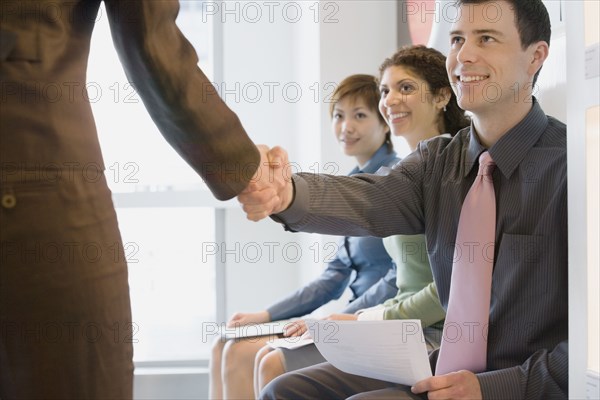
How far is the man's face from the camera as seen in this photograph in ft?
5.86

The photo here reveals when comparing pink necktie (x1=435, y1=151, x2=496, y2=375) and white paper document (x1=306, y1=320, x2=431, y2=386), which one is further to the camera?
pink necktie (x1=435, y1=151, x2=496, y2=375)

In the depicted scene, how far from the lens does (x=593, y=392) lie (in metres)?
1.37

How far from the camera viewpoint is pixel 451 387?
156cm

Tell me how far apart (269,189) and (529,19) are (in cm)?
75

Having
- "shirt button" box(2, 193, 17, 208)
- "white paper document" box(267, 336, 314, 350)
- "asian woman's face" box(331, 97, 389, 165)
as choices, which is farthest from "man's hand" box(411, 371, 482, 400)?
"asian woman's face" box(331, 97, 389, 165)

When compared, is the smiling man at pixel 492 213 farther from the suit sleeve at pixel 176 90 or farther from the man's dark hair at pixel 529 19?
the suit sleeve at pixel 176 90

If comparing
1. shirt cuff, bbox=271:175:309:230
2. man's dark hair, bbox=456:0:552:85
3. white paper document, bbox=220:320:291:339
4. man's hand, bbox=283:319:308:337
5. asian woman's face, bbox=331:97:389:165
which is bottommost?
white paper document, bbox=220:320:291:339

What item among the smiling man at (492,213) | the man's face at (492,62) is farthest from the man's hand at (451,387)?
the man's face at (492,62)

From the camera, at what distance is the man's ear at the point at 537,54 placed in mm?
1862

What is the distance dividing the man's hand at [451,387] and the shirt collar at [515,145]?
43cm

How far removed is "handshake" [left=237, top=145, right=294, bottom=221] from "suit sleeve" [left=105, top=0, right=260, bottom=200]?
9.6 inches

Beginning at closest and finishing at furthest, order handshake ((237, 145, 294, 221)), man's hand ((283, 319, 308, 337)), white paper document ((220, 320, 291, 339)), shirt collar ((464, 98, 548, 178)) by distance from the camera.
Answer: handshake ((237, 145, 294, 221)), shirt collar ((464, 98, 548, 178)), man's hand ((283, 319, 308, 337)), white paper document ((220, 320, 291, 339))

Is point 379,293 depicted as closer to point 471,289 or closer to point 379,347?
point 471,289

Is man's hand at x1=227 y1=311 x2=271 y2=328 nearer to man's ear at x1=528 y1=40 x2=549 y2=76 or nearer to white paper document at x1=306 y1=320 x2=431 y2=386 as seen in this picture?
white paper document at x1=306 y1=320 x2=431 y2=386
